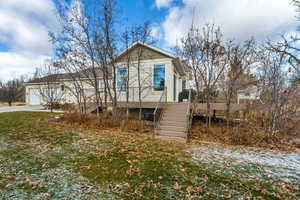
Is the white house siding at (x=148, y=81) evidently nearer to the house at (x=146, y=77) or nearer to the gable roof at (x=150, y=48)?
the house at (x=146, y=77)

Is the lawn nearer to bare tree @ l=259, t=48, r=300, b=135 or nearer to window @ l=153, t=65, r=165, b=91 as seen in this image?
bare tree @ l=259, t=48, r=300, b=135

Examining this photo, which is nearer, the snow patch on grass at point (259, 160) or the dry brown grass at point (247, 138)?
the snow patch on grass at point (259, 160)

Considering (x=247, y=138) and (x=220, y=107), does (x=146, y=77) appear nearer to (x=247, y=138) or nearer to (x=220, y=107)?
(x=220, y=107)

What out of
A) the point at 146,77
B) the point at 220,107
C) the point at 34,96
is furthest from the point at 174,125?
the point at 34,96

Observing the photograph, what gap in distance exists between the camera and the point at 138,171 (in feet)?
11.9

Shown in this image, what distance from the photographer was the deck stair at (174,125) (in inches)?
275

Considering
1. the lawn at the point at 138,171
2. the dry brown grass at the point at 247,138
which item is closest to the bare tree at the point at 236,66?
the dry brown grass at the point at 247,138

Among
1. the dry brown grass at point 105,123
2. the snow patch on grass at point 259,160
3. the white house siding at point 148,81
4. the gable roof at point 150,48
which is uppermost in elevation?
the gable roof at point 150,48

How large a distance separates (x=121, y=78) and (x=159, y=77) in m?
3.00

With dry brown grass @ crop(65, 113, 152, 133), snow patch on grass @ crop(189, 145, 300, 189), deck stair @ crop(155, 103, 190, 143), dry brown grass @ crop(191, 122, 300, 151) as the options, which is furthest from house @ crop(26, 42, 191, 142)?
snow patch on grass @ crop(189, 145, 300, 189)

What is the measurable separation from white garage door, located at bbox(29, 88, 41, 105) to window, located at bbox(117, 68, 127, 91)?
14.8 metres

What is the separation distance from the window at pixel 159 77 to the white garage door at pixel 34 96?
17.7 m

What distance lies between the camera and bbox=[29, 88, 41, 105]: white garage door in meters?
19.4

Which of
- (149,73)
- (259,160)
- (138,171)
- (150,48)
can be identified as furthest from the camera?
(149,73)
